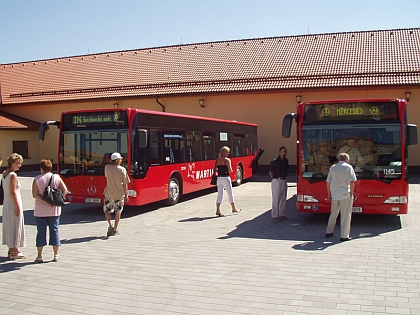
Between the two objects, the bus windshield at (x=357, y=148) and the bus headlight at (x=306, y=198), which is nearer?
the bus windshield at (x=357, y=148)

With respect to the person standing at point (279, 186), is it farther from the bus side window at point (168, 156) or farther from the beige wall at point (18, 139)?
the beige wall at point (18, 139)

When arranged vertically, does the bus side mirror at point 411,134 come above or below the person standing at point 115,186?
above

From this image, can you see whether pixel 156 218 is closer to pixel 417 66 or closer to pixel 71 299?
pixel 71 299

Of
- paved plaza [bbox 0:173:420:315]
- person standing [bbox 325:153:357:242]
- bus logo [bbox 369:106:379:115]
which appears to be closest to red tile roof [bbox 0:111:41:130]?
paved plaza [bbox 0:173:420:315]

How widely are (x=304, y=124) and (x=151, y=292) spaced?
593 cm

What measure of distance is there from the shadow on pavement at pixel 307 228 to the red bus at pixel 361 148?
46 cm

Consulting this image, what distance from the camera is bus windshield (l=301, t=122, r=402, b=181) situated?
10.1 metres

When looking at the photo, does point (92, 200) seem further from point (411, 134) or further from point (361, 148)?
point (411, 134)

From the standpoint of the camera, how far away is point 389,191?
33.0ft

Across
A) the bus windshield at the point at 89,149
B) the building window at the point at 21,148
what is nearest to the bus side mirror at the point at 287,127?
the bus windshield at the point at 89,149

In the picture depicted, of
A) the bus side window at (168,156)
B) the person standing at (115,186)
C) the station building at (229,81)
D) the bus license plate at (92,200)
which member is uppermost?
the station building at (229,81)

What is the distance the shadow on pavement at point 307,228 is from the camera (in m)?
9.16

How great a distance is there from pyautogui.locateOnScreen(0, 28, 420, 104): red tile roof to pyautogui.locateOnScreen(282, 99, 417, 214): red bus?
14605 mm

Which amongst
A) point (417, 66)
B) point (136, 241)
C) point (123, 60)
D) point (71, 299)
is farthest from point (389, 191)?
point (123, 60)
